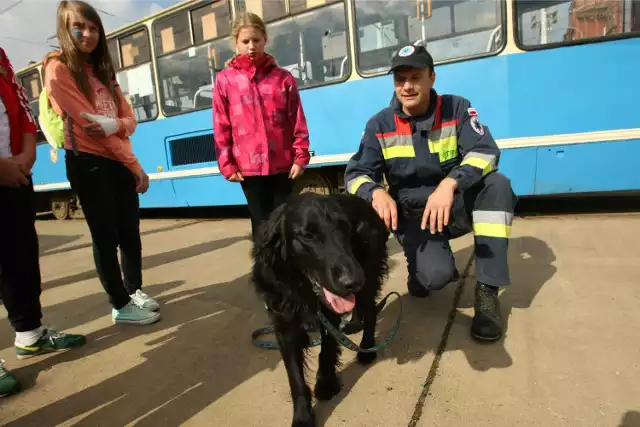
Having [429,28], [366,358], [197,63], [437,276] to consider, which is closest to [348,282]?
[366,358]

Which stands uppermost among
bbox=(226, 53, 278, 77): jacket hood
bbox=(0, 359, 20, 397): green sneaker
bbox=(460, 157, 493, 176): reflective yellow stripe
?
bbox=(226, 53, 278, 77): jacket hood

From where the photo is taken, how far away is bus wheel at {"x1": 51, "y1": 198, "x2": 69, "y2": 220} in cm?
881

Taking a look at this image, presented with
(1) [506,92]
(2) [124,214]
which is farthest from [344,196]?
(1) [506,92]

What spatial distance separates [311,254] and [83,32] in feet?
5.72

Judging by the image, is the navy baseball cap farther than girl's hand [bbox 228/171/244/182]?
No

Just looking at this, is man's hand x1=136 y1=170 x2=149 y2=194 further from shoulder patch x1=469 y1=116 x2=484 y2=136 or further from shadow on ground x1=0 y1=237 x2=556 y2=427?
shoulder patch x1=469 y1=116 x2=484 y2=136

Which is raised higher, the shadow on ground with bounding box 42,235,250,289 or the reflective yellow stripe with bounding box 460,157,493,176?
the reflective yellow stripe with bounding box 460,157,493,176

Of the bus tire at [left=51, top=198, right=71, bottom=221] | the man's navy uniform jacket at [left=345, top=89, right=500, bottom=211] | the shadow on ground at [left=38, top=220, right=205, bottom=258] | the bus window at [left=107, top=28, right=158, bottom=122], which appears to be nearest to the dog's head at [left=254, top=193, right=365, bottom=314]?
the man's navy uniform jacket at [left=345, top=89, right=500, bottom=211]

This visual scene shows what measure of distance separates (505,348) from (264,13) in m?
4.89

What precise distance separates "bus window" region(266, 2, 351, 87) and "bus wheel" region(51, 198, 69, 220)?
6.28 m

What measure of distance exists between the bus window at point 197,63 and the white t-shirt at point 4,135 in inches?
157

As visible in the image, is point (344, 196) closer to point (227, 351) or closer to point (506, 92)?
point (227, 351)

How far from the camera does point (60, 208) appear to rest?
8953 mm

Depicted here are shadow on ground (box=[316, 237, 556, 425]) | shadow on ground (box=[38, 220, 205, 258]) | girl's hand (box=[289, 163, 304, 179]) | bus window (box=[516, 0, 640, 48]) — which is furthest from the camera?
shadow on ground (box=[38, 220, 205, 258])
